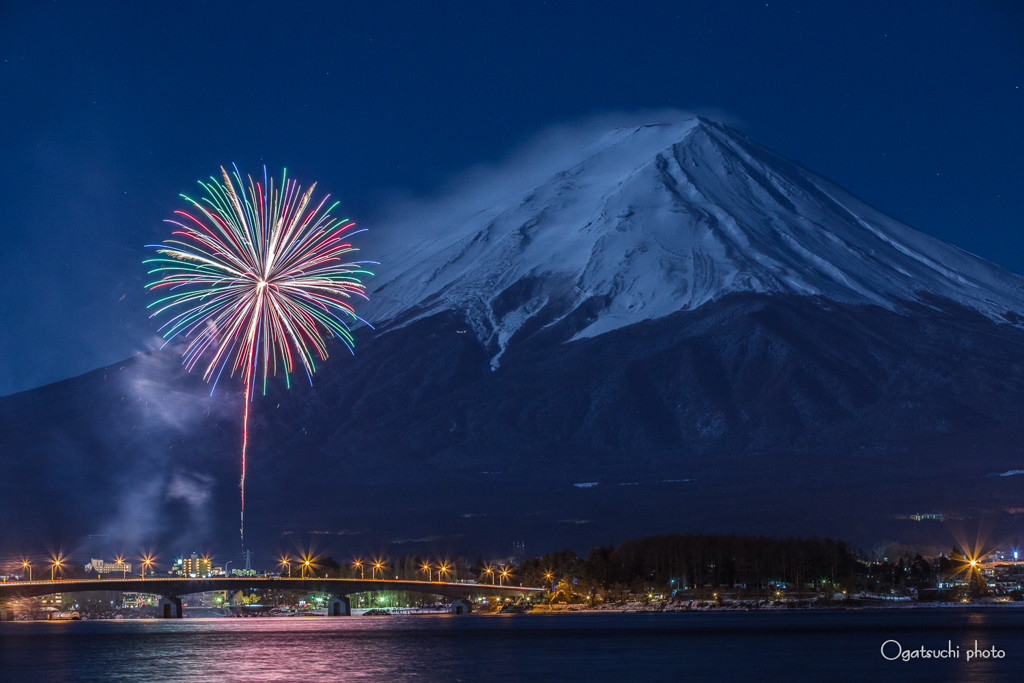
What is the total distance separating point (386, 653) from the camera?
10262 cm

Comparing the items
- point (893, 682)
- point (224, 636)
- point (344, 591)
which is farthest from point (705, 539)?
point (893, 682)

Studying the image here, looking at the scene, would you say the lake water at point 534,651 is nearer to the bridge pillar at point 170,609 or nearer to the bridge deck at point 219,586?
the bridge deck at point 219,586

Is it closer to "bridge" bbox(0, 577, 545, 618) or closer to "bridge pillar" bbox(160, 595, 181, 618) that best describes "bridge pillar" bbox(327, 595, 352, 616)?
"bridge" bbox(0, 577, 545, 618)

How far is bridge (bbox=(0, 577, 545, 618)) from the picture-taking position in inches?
5536

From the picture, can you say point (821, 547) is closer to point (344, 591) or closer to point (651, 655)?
point (344, 591)

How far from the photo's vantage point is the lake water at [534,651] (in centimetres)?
8219

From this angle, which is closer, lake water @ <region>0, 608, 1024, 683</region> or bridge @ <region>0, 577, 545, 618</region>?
lake water @ <region>0, 608, 1024, 683</region>

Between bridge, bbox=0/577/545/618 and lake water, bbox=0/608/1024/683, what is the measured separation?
4572 mm

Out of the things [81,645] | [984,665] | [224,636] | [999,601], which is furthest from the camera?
[999,601]

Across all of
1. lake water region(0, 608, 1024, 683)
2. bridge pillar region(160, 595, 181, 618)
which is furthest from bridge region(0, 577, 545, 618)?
lake water region(0, 608, 1024, 683)

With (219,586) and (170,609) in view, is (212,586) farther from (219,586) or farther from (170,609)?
(170,609)

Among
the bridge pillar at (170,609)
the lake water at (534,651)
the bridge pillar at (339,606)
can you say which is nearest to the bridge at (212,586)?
the bridge pillar at (170,609)

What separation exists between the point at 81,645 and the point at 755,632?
60039 mm

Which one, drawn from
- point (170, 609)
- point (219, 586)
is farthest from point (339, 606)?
point (219, 586)
